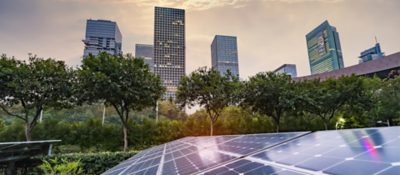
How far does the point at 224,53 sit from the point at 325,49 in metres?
67.2

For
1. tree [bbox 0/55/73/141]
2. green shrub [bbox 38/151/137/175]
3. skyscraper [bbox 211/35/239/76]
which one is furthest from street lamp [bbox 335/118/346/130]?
skyscraper [bbox 211/35/239/76]

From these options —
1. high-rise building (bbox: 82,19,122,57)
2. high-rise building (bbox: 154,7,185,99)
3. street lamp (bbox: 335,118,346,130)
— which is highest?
high-rise building (bbox: 82,19,122,57)

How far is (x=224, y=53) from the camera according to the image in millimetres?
135250

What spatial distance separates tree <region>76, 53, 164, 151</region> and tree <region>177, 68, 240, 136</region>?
3.02 metres

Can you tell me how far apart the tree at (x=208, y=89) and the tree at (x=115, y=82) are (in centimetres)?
302

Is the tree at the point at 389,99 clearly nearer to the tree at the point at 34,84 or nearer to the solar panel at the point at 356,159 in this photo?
the solar panel at the point at 356,159

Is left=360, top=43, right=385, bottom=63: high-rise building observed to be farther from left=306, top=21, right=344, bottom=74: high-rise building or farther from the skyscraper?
the skyscraper

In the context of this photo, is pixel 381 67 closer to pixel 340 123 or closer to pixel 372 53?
pixel 340 123

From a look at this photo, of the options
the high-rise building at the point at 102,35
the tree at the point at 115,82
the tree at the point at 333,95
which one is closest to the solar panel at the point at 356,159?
the tree at the point at 115,82

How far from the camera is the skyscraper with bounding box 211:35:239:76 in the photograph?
134 metres

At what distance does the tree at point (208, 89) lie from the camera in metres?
17.9

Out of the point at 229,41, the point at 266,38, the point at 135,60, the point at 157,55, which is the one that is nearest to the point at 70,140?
the point at 135,60

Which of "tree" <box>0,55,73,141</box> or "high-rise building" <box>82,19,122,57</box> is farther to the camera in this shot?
"high-rise building" <box>82,19,122,57</box>

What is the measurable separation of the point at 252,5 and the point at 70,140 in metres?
17.2
